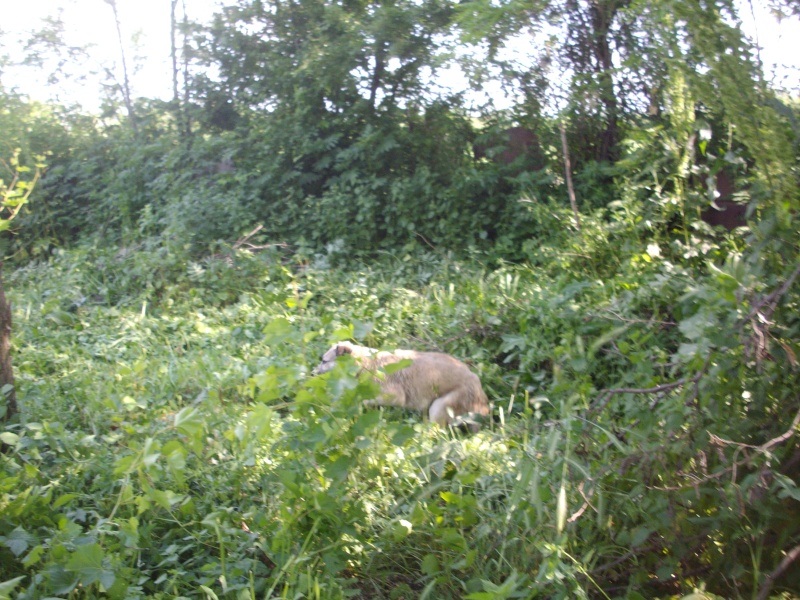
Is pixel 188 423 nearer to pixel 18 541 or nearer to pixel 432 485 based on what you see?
pixel 18 541

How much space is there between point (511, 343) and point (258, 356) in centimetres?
229

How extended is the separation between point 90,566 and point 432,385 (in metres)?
3.04

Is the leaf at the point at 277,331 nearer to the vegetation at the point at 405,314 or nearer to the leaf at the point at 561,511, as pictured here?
the vegetation at the point at 405,314

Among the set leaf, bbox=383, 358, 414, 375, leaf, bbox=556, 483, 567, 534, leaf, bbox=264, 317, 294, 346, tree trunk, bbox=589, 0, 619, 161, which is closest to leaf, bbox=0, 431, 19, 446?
leaf, bbox=264, 317, 294, 346

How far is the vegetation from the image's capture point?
3.26 m

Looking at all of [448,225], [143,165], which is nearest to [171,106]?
[143,165]

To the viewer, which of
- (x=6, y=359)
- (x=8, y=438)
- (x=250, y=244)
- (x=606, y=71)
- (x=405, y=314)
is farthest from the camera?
(x=250, y=244)

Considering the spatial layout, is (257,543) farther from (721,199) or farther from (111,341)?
(721,199)

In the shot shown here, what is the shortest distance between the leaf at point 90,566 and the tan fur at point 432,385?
8.20 ft

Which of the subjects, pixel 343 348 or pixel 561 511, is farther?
pixel 343 348

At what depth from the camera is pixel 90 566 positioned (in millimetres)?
3277

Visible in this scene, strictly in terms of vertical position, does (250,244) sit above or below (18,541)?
above

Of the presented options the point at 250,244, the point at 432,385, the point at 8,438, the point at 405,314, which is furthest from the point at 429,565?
the point at 250,244

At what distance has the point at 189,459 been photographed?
4641 mm
